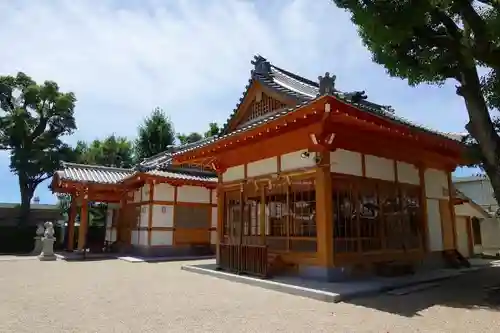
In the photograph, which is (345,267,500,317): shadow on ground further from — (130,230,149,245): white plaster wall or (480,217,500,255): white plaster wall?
(480,217,500,255): white plaster wall

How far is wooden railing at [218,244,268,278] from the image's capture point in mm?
8008

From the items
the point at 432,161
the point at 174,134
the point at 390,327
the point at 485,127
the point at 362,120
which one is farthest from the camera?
the point at 174,134

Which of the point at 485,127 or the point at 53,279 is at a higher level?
the point at 485,127

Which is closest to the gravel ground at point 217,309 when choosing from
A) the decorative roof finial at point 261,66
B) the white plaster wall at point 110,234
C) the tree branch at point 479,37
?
the tree branch at point 479,37

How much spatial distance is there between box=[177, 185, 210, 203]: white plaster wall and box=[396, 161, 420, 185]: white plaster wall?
907cm

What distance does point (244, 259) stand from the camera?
8523 mm

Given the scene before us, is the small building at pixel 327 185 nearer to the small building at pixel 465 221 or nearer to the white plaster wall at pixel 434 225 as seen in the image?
the white plaster wall at pixel 434 225

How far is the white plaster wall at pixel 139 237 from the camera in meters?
14.6

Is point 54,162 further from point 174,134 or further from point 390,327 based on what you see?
point 390,327

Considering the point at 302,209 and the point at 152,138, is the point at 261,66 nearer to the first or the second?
the point at 302,209

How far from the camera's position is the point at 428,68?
651 centimetres

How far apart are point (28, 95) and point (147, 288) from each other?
60.3ft

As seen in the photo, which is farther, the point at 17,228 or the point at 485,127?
the point at 17,228

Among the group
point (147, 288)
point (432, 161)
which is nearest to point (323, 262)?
point (147, 288)
